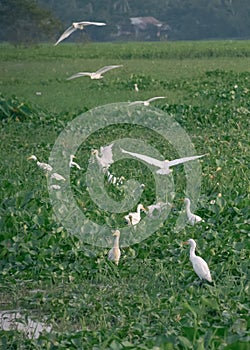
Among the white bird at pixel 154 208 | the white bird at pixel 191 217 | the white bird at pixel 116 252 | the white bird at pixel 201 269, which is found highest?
the white bird at pixel 201 269

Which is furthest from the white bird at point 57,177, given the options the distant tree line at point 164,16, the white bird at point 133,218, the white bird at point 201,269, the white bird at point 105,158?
the distant tree line at point 164,16

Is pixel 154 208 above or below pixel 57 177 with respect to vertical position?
above

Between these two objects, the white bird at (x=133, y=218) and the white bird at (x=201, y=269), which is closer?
the white bird at (x=201, y=269)

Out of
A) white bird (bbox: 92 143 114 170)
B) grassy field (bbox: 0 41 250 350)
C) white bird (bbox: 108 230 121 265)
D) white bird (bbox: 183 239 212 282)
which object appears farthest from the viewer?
white bird (bbox: 92 143 114 170)

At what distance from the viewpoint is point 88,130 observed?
12266 mm

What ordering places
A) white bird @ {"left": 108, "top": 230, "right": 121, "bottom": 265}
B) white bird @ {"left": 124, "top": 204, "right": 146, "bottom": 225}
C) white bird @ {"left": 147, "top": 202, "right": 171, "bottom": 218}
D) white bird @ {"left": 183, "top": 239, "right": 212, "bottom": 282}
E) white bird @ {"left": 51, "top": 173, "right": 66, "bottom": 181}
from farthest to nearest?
white bird @ {"left": 51, "top": 173, "right": 66, "bottom": 181} < white bird @ {"left": 147, "top": 202, "right": 171, "bottom": 218} < white bird @ {"left": 124, "top": 204, "right": 146, "bottom": 225} < white bird @ {"left": 108, "top": 230, "right": 121, "bottom": 265} < white bird @ {"left": 183, "top": 239, "right": 212, "bottom": 282}

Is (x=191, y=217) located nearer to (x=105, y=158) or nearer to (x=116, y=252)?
(x=116, y=252)

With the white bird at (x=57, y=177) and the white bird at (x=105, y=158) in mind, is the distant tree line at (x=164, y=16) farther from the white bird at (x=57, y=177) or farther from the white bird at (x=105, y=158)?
the white bird at (x=57, y=177)

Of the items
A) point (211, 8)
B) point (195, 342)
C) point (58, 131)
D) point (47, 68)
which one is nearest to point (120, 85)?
point (47, 68)

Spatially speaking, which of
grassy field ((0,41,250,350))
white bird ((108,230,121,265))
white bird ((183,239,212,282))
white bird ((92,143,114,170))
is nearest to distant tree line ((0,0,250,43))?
grassy field ((0,41,250,350))

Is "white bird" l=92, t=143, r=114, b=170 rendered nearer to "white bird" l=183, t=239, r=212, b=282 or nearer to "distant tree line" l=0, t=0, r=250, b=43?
"white bird" l=183, t=239, r=212, b=282

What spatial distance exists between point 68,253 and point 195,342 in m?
2.15

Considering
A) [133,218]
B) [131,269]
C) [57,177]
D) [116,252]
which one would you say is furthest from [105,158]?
[131,269]

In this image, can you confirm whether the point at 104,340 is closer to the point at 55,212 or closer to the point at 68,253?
the point at 68,253
